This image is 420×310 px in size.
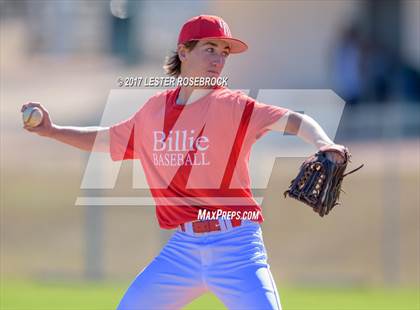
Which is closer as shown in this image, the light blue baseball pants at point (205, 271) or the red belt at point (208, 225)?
the light blue baseball pants at point (205, 271)

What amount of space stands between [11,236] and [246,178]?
8197 millimetres

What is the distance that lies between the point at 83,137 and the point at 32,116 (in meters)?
0.33

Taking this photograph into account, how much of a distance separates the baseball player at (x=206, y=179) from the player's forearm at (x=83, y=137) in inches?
5.8

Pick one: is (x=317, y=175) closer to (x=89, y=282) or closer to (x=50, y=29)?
(x=89, y=282)

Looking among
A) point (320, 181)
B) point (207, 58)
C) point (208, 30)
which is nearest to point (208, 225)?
point (320, 181)

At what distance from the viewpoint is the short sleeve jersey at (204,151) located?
5.70 metres

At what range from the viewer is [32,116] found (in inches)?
239

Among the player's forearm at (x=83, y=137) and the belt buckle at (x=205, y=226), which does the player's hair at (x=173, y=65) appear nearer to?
the player's forearm at (x=83, y=137)

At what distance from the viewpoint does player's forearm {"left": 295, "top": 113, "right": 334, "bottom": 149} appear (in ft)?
17.6

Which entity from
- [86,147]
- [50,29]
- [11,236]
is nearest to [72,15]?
[50,29]

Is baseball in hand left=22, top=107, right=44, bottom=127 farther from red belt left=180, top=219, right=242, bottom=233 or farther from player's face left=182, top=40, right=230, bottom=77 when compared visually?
red belt left=180, top=219, right=242, bottom=233

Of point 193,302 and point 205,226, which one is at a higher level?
point 193,302

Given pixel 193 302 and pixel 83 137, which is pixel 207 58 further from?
pixel 193 302

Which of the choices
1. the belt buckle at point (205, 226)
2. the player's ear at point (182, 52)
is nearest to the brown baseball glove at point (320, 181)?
the belt buckle at point (205, 226)
